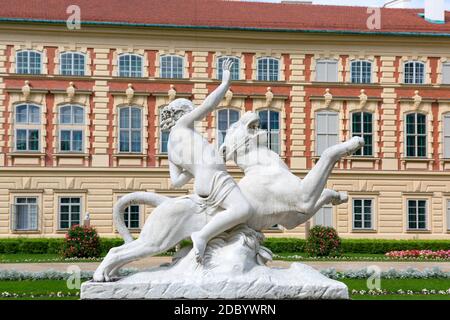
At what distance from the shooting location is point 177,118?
8.38 m

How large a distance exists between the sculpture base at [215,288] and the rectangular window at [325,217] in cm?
2394

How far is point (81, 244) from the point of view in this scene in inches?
846

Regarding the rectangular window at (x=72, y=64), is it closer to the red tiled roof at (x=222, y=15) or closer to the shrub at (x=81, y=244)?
the red tiled roof at (x=222, y=15)

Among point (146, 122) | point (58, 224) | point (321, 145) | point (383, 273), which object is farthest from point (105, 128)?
point (383, 273)

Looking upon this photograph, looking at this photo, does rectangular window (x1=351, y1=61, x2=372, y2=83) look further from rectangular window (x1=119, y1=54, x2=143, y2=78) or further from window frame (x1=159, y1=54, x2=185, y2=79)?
rectangular window (x1=119, y1=54, x2=143, y2=78)

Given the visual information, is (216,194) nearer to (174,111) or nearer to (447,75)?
(174,111)

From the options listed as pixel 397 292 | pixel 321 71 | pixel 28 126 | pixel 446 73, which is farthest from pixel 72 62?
pixel 397 292

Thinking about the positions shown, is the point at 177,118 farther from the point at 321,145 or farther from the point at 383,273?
Result: the point at 321,145

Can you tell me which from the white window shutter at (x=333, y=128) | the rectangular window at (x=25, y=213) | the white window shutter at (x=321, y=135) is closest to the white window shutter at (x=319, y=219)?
the white window shutter at (x=321, y=135)

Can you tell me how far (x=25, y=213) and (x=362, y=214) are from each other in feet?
41.8

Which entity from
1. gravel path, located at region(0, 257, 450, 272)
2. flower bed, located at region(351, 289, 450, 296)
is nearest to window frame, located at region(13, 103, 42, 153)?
gravel path, located at region(0, 257, 450, 272)

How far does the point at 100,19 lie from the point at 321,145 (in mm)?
9722

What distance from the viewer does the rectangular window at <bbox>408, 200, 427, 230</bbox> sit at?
106 feet

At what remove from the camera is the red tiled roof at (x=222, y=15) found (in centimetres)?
3088
